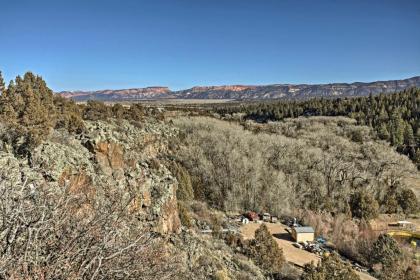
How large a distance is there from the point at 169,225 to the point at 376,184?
34136 mm

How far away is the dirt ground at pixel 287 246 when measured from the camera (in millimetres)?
26913

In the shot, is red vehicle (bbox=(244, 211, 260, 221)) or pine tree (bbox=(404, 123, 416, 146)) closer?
red vehicle (bbox=(244, 211, 260, 221))

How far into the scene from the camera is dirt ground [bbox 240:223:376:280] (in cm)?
2691

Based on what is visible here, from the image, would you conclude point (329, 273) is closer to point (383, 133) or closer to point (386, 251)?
point (386, 251)

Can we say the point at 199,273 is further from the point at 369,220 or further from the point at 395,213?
the point at 395,213

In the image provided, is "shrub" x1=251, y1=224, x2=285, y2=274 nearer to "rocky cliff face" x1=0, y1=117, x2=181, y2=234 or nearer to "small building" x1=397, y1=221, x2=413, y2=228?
"rocky cliff face" x1=0, y1=117, x2=181, y2=234

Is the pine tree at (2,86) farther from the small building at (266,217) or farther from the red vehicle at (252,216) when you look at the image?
the small building at (266,217)

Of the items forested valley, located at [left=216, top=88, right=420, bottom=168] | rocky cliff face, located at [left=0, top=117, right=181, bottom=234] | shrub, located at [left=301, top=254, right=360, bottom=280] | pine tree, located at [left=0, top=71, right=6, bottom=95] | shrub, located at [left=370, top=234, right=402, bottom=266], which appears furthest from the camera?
forested valley, located at [left=216, top=88, right=420, bottom=168]

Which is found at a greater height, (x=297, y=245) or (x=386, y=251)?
Answer: (x=386, y=251)

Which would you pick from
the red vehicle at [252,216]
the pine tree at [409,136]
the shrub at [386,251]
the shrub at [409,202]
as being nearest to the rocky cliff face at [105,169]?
the red vehicle at [252,216]

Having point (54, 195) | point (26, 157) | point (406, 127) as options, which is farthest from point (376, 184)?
point (54, 195)

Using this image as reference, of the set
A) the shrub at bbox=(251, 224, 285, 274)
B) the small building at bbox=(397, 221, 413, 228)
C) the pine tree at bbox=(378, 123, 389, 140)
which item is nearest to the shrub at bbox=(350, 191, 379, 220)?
the small building at bbox=(397, 221, 413, 228)

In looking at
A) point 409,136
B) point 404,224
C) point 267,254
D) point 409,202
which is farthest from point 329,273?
point 409,136

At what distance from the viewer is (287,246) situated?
3045 centimetres
